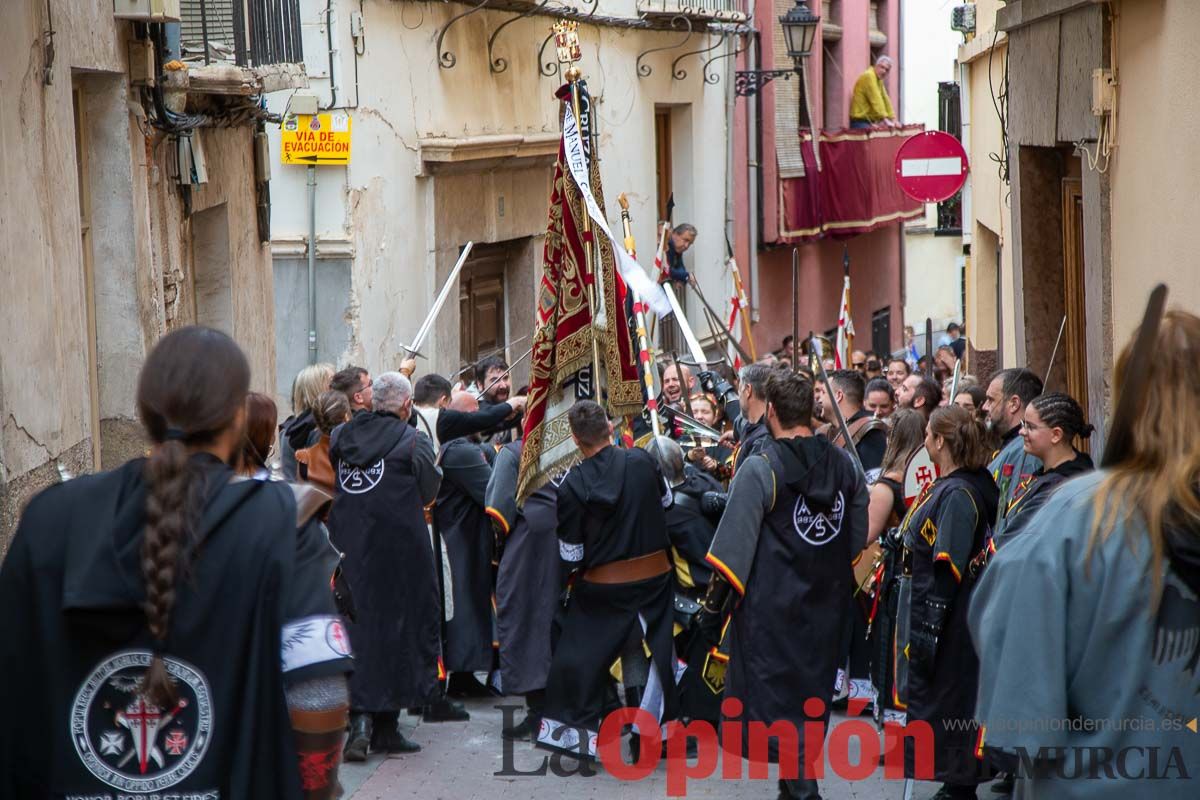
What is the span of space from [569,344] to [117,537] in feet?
18.0

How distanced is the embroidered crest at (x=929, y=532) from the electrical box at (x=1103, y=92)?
2583mm

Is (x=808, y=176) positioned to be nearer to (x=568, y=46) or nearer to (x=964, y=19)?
(x=964, y=19)

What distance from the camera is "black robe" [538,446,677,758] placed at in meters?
7.25

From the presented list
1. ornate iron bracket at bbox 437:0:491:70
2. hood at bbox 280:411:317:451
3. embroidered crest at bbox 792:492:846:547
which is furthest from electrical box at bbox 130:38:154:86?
ornate iron bracket at bbox 437:0:491:70

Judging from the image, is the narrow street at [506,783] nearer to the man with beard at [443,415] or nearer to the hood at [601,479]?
the hood at [601,479]

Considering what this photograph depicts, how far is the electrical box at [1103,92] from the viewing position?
7844mm

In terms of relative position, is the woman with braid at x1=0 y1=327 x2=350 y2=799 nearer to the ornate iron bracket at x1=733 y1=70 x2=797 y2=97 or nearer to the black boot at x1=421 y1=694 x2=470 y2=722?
the black boot at x1=421 y1=694 x2=470 y2=722

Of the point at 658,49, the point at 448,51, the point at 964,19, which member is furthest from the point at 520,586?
the point at 658,49

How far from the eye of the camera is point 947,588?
645cm

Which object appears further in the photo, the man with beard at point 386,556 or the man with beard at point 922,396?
the man with beard at point 922,396

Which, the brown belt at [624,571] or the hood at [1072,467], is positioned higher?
the hood at [1072,467]

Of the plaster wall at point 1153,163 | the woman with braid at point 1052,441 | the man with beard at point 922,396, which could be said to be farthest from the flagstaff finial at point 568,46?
the woman with braid at point 1052,441

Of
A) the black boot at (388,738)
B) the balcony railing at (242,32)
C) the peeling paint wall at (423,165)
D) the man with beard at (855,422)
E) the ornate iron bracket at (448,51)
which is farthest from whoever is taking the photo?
the ornate iron bracket at (448,51)

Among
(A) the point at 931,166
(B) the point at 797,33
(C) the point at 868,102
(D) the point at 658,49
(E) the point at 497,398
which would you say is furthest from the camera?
(C) the point at 868,102
